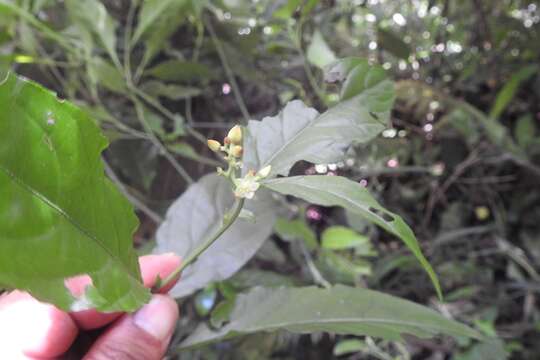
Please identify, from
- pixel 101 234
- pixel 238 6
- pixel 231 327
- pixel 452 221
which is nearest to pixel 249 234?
pixel 231 327

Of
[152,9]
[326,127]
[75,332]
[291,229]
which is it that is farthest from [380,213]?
[152,9]

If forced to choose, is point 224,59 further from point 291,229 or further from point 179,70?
point 291,229

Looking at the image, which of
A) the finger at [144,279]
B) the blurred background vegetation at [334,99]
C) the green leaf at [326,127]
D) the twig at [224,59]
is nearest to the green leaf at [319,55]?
the blurred background vegetation at [334,99]

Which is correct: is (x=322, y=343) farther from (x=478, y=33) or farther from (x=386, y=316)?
(x=478, y=33)

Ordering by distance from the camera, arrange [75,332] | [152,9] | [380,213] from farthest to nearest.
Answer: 1. [152,9]
2. [380,213]
3. [75,332]

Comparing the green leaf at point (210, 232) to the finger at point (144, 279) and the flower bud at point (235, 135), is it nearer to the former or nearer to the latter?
the finger at point (144, 279)

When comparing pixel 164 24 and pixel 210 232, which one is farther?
pixel 164 24

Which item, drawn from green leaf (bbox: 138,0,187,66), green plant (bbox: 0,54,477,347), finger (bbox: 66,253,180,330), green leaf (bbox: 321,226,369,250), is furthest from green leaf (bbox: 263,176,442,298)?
green leaf (bbox: 138,0,187,66)
